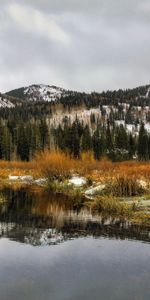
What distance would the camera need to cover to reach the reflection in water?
18.7 metres

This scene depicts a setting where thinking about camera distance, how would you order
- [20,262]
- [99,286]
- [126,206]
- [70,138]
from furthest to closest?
[70,138]
[126,206]
[20,262]
[99,286]

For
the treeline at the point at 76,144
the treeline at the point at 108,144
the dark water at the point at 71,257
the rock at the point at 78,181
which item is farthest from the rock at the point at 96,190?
the treeline at the point at 108,144

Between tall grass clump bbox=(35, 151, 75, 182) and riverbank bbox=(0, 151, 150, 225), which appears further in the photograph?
tall grass clump bbox=(35, 151, 75, 182)

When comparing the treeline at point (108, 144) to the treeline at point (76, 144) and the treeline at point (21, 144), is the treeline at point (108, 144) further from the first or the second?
the treeline at point (21, 144)

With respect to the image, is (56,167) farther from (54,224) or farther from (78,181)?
(54,224)

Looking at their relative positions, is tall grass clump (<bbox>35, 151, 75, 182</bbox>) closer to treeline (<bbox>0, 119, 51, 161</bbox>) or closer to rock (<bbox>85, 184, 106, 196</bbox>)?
rock (<bbox>85, 184, 106, 196</bbox>)

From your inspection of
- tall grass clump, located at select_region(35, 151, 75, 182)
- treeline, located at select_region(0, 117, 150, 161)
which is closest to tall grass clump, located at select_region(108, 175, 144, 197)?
tall grass clump, located at select_region(35, 151, 75, 182)

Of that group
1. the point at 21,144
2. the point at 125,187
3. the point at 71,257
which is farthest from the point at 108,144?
the point at 71,257

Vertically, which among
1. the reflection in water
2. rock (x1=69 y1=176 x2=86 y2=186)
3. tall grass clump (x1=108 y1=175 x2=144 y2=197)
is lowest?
rock (x1=69 y1=176 x2=86 y2=186)

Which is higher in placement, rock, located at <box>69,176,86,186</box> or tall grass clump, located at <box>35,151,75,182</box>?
tall grass clump, located at <box>35,151,75,182</box>

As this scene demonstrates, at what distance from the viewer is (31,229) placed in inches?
799

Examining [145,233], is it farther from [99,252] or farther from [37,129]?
[37,129]

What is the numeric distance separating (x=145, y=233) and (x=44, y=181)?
28.9 m

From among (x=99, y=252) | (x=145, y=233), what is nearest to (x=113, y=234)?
(x=145, y=233)
